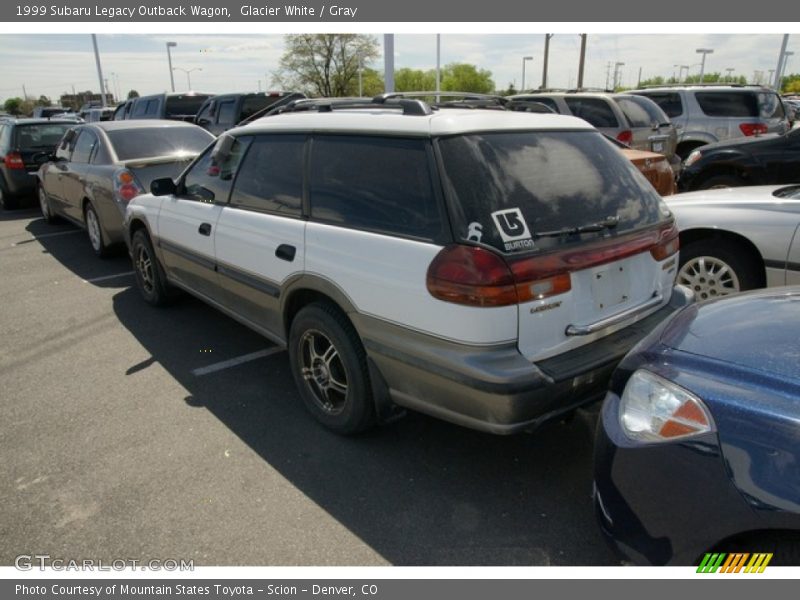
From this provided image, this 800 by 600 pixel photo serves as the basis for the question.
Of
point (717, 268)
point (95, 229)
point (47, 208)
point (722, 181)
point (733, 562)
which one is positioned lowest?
point (47, 208)

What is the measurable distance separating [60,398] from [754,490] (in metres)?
4.10

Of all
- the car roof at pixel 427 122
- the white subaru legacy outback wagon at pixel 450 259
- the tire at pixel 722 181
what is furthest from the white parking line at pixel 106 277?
the tire at pixel 722 181

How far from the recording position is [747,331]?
215cm

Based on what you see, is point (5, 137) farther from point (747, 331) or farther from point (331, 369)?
point (747, 331)

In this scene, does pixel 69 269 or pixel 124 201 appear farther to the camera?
pixel 69 269

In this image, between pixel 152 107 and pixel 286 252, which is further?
pixel 152 107

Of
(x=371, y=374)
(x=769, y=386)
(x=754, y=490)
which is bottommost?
(x=371, y=374)

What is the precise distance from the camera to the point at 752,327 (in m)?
2.18

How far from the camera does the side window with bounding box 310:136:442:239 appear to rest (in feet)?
8.95

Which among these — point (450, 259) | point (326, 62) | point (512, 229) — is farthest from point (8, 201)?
point (326, 62)

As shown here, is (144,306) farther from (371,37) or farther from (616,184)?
(371,37)

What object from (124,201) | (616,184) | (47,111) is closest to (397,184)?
(616,184)

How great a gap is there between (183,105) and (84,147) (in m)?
7.99

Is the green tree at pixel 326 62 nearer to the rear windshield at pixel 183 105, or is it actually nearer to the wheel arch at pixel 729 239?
the rear windshield at pixel 183 105
